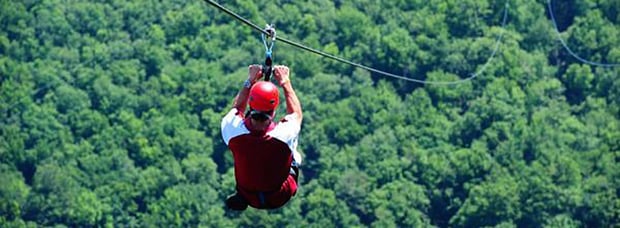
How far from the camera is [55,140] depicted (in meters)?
79.4

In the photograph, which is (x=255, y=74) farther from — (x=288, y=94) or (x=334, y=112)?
(x=334, y=112)

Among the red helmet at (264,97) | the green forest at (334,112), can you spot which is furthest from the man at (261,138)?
the green forest at (334,112)

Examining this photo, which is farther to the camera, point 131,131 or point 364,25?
point 364,25

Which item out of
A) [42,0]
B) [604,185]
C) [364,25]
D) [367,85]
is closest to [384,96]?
[367,85]

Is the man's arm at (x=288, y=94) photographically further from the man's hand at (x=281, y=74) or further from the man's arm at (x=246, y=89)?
the man's arm at (x=246, y=89)

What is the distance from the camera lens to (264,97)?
14.6 meters

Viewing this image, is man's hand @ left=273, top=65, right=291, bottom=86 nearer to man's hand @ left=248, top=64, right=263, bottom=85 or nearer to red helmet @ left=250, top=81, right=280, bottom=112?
man's hand @ left=248, top=64, right=263, bottom=85

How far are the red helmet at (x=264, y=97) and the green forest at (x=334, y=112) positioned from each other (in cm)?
5520

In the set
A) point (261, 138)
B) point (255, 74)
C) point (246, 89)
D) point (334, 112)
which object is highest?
point (255, 74)

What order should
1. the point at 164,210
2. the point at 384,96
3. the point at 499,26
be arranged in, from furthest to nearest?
the point at 499,26 → the point at 384,96 → the point at 164,210

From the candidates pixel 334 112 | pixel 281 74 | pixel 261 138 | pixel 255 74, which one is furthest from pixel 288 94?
pixel 334 112

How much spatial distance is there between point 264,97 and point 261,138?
0.55 m

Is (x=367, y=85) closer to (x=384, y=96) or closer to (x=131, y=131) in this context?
(x=384, y=96)

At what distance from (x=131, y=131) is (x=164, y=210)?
8.12 metres
